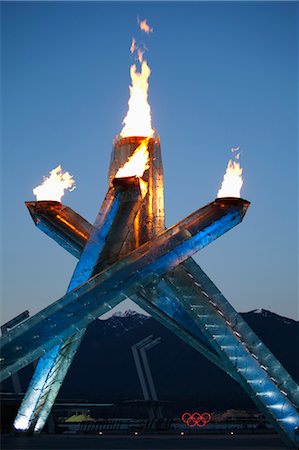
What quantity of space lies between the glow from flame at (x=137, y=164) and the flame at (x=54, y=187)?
2.19 meters

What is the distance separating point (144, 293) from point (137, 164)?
5.15m

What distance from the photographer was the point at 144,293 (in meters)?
39.5

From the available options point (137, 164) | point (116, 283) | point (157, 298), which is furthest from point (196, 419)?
point (116, 283)

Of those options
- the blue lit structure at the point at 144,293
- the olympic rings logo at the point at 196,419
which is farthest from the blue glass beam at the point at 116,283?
the olympic rings logo at the point at 196,419

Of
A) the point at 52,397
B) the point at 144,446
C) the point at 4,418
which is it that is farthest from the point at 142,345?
the point at 144,446

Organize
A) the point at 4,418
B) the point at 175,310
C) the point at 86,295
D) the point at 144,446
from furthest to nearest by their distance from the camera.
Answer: the point at 4,418, the point at 175,310, the point at 86,295, the point at 144,446

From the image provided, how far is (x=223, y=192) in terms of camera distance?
3759 cm

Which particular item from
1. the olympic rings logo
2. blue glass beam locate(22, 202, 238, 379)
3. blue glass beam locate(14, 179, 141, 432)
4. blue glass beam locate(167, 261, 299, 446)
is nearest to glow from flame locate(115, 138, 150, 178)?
blue glass beam locate(14, 179, 141, 432)

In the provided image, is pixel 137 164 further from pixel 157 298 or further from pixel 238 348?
pixel 238 348

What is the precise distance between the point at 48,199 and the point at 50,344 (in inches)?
270

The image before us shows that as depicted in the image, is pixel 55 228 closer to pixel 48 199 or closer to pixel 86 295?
pixel 48 199

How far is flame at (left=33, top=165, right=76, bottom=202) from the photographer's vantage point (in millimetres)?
40406

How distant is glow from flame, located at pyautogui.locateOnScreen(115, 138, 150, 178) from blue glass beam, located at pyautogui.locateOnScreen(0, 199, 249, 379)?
308 cm

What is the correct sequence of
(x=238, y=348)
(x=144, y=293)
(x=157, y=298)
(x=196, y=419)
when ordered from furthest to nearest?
(x=196, y=419), (x=157, y=298), (x=144, y=293), (x=238, y=348)
